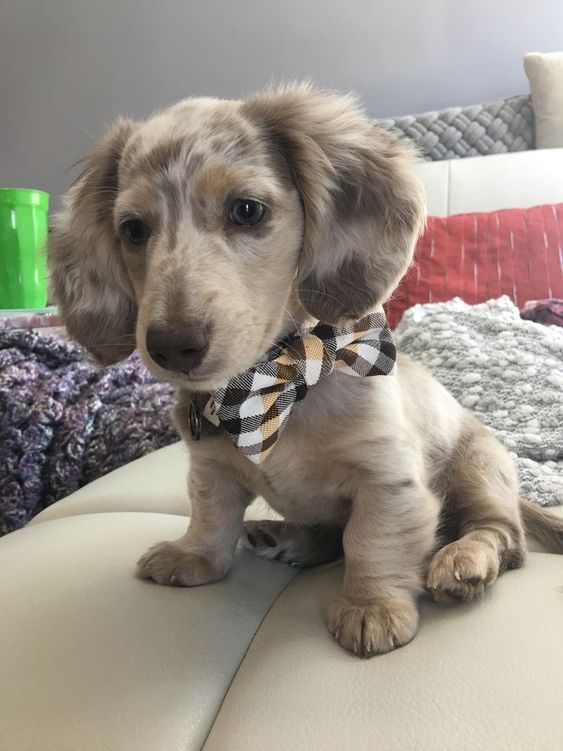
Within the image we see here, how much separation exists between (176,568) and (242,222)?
0.49 metres

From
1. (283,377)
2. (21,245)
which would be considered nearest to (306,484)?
(283,377)

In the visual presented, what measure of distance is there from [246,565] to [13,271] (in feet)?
6.38

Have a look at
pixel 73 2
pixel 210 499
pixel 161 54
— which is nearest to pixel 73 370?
→ pixel 210 499

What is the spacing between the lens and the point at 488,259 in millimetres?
1851

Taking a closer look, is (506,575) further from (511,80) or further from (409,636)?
(511,80)

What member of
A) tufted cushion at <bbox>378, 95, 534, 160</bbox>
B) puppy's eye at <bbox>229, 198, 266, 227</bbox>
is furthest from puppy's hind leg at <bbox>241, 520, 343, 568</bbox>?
tufted cushion at <bbox>378, 95, 534, 160</bbox>

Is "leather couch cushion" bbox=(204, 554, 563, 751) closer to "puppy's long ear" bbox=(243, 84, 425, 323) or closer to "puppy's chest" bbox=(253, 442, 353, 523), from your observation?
"puppy's chest" bbox=(253, 442, 353, 523)

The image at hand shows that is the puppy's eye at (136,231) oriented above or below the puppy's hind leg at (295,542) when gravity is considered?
above

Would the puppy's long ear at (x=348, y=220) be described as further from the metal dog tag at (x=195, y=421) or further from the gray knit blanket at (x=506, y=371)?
the gray knit blanket at (x=506, y=371)

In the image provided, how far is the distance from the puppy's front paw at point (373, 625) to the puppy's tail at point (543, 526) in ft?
1.08

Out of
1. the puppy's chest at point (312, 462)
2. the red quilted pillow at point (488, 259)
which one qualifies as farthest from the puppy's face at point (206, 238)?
the red quilted pillow at point (488, 259)

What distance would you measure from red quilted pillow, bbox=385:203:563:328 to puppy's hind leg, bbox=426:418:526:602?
0.66 meters

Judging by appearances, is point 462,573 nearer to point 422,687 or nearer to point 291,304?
point 422,687

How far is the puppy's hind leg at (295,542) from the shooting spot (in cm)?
109
